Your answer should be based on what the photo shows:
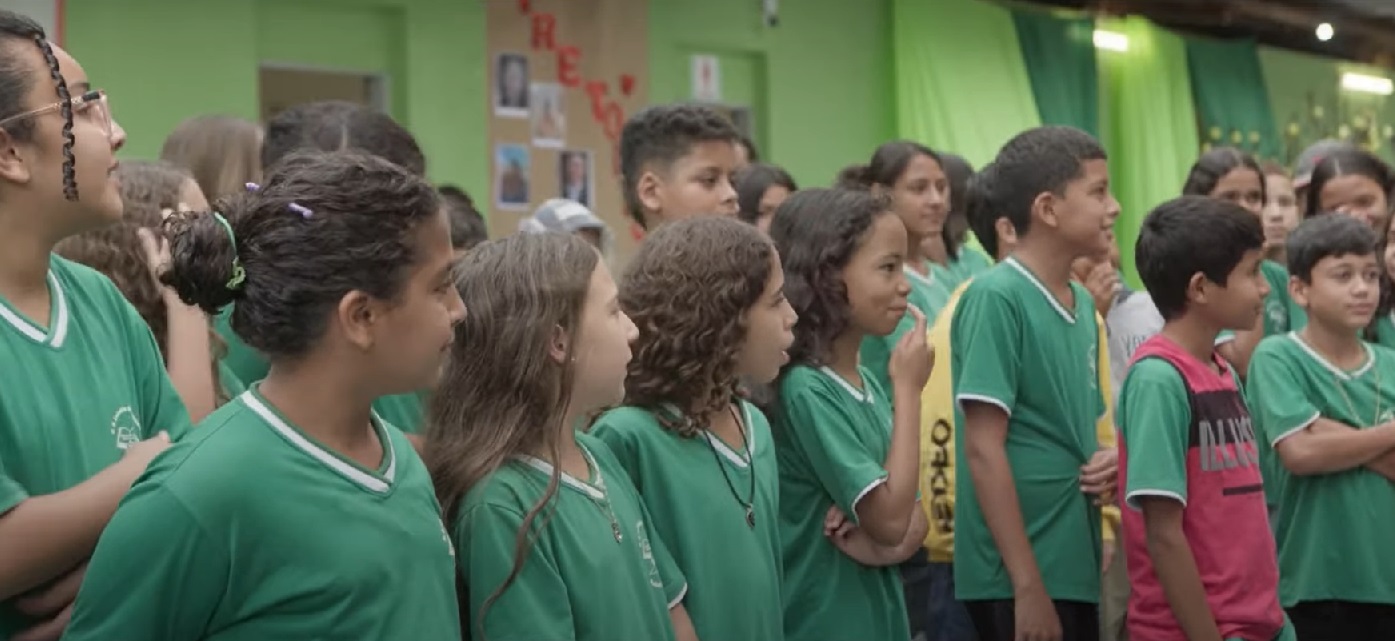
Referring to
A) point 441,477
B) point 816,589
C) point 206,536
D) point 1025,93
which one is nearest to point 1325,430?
point 816,589

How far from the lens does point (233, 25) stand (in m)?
6.77

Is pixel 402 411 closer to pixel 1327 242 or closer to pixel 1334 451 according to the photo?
pixel 1334 451

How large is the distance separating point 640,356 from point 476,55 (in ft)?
16.7

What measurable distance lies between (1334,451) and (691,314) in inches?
74.9

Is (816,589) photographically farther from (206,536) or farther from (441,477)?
(206,536)

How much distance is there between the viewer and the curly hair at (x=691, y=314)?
289 centimetres

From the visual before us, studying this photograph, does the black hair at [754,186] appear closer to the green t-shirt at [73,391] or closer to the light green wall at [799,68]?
the green t-shirt at [73,391]

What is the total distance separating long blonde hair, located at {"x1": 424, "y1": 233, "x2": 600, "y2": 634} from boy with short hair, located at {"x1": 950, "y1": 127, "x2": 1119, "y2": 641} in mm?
1275

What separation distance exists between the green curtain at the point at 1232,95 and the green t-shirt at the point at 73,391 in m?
10.9

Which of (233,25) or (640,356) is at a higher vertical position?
(233,25)

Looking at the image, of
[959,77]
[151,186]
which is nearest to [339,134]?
[151,186]

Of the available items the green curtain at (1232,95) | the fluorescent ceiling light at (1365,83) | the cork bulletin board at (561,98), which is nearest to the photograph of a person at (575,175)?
the cork bulletin board at (561,98)

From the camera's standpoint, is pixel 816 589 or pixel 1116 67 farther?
pixel 1116 67

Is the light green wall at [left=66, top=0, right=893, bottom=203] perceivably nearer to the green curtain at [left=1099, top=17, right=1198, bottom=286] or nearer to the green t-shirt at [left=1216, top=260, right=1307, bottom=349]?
the green curtain at [left=1099, top=17, right=1198, bottom=286]
